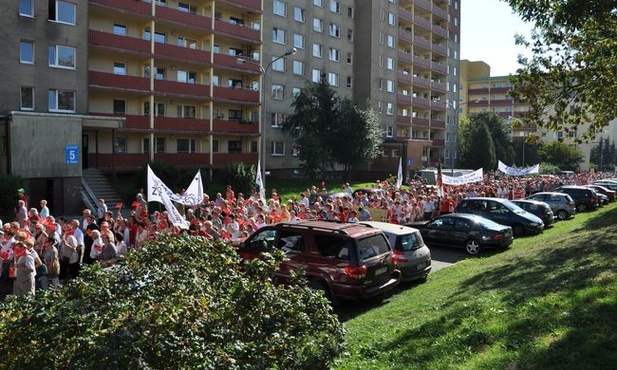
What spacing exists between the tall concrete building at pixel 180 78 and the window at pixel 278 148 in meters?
0.13

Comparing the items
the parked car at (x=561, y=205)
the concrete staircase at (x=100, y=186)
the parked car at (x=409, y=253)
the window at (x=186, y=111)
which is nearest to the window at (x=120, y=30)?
the window at (x=186, y=111)

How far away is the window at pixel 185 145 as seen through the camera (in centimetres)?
3922

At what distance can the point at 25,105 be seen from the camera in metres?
29.5

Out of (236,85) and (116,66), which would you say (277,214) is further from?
(236,85)

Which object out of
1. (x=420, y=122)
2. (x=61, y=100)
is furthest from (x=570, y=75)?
(x=420, y=122)

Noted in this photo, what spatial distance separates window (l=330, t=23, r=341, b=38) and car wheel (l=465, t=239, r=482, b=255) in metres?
39.0

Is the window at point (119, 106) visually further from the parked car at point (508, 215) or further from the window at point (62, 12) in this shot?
the parked car at point (508, 215)

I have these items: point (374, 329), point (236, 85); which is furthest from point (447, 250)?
point (236, 85)

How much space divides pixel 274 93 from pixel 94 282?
42.4 m

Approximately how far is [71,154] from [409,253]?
2098 cm

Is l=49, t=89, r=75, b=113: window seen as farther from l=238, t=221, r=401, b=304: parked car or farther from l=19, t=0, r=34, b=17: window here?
l=238, t=221, r=401, b=304: parked car

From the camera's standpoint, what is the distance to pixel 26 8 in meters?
28.9

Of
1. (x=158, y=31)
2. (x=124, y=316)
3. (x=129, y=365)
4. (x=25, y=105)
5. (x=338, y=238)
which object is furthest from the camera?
(x=158, y=31)

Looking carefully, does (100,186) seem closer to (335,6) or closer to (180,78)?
(180,78)
